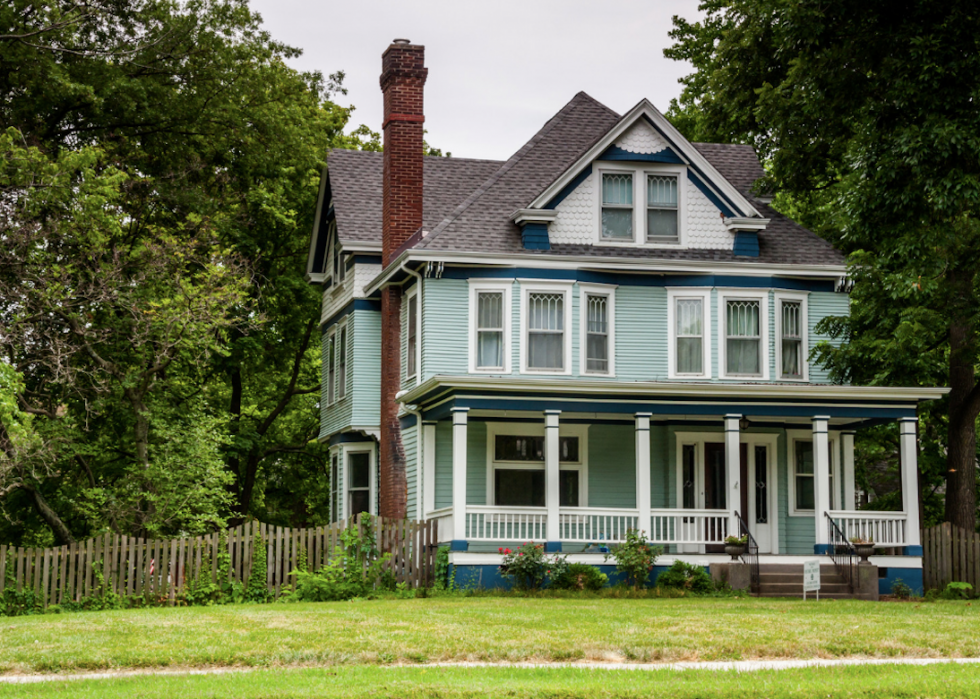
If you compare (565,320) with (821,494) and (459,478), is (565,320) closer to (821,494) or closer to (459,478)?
(459,478)

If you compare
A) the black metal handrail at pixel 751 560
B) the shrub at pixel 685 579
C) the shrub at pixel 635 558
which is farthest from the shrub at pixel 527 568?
the black metal handrail at pixel 751 560

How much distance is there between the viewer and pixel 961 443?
2691 cm

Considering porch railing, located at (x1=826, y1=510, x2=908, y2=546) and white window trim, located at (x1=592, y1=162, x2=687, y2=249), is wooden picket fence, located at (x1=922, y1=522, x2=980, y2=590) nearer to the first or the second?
porch railing, located at (x1=826, y1=510, x2=908, y2=546)

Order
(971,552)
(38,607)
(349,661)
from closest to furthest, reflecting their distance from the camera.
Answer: (349,661) < (38,607) < (971,552)

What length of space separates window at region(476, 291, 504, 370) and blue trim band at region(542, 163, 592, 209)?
2261 millimetres

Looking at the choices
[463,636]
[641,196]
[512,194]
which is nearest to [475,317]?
[512,194]

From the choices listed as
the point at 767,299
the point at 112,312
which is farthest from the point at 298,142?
the point at 767,299

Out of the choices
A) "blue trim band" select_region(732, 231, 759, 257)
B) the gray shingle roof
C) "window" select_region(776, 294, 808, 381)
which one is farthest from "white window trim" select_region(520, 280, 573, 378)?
"window" select_region(776, 294, 808, 381)

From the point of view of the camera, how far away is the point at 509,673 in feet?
38.4

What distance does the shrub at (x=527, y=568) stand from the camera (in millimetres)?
22750

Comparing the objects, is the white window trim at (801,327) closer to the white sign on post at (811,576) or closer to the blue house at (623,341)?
the blue house at (623,341)

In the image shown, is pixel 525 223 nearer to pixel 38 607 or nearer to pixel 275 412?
pixel 38 607

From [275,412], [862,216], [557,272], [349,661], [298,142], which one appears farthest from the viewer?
[275,412]

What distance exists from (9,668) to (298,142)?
74.1 ft
